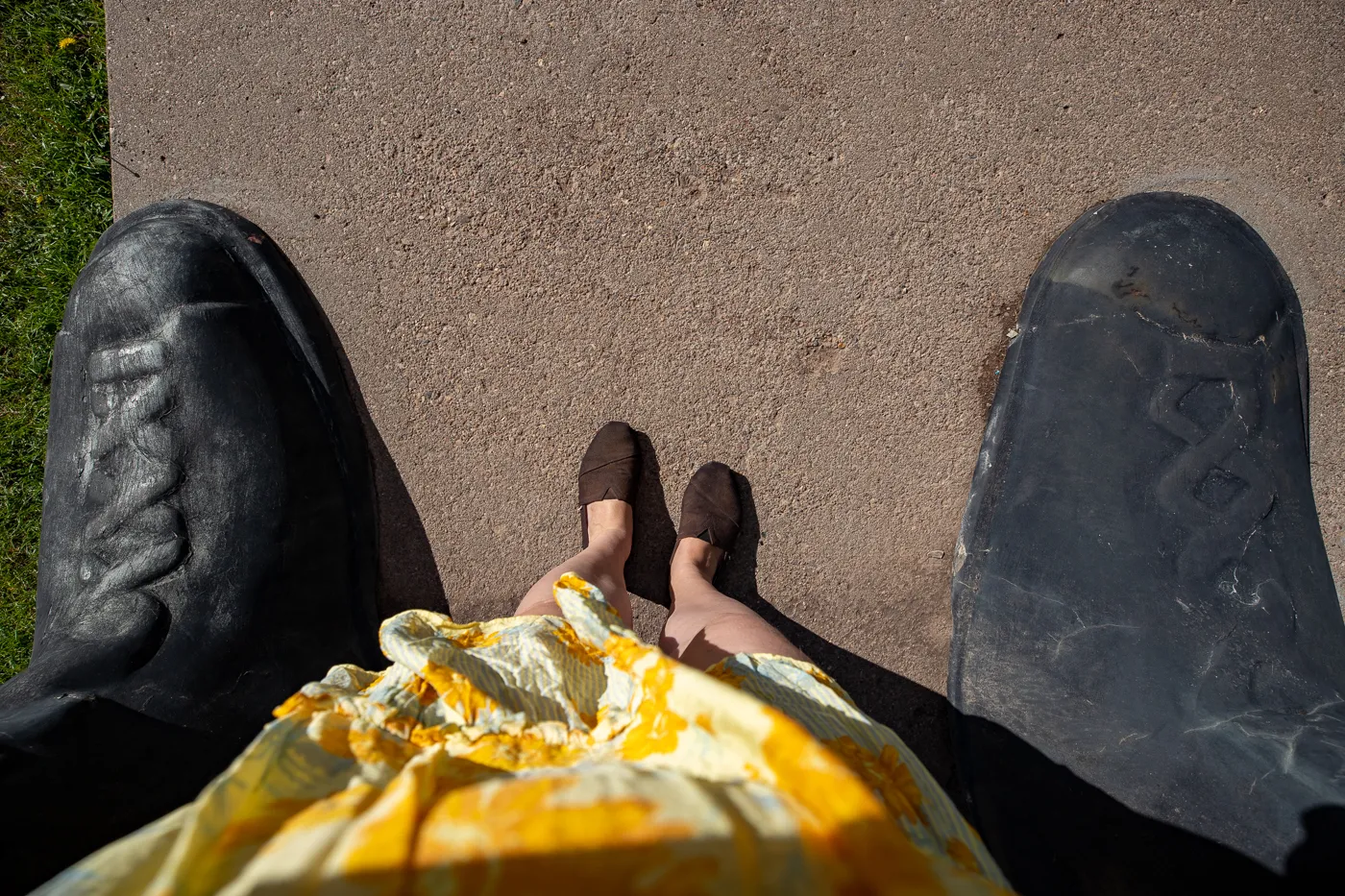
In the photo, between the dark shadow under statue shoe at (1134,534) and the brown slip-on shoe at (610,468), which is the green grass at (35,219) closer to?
the brown slip-on shoe at (610,468)

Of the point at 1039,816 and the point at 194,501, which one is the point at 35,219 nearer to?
the point at 194,501

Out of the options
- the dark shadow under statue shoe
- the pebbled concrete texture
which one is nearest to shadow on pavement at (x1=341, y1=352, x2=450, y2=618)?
the pebbled concrete texture

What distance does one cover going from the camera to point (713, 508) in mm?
1768

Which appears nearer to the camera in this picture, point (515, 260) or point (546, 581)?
point (546, 581)

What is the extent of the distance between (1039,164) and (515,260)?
1.34 m

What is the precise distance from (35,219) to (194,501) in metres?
1.11

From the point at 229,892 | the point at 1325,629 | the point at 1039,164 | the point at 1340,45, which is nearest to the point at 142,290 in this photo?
the point at 229,892

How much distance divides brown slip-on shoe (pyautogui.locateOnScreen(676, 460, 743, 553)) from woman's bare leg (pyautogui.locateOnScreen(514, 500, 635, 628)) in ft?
0.49

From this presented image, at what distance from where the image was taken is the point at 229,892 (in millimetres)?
663

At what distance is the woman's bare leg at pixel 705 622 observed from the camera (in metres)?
1.32

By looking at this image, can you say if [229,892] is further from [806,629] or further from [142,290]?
[142,290]

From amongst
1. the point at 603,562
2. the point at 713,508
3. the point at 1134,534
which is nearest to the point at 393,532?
the point at 603,562

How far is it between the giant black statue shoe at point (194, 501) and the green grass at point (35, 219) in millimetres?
299

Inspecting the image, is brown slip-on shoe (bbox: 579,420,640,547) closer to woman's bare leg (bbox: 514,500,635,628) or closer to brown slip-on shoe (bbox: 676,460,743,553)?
woman's bare leg (bbox: 514,500,635,628)
